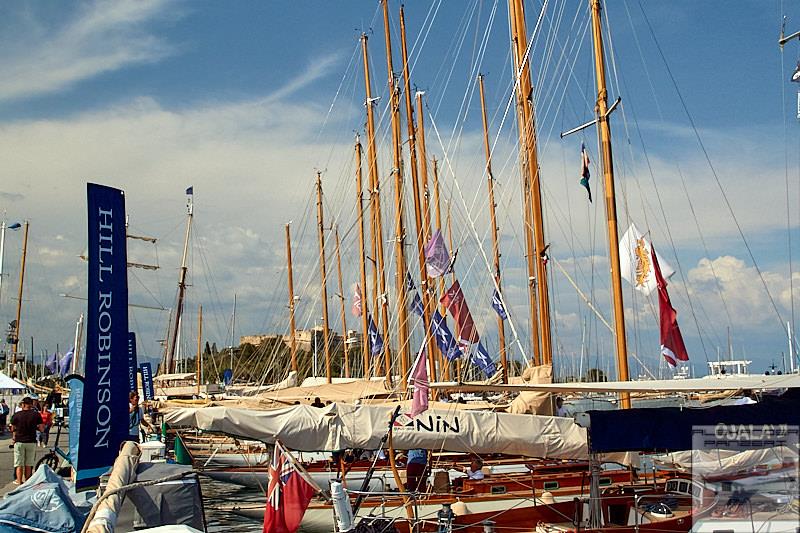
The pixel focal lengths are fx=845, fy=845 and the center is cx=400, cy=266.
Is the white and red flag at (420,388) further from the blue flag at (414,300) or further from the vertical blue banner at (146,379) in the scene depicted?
the vertical blue banner at (146,379)

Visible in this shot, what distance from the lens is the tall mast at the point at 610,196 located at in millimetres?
17375

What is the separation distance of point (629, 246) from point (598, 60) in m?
4.25

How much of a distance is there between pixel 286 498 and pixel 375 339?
1100 inches

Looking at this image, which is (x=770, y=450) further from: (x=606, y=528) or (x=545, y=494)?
(x=545, y=494)

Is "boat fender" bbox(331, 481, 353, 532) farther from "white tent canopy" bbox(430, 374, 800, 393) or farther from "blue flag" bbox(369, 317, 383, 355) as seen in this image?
"blue flag" bbox(369, 317, 383, 355)

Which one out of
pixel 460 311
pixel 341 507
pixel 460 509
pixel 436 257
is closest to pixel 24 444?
pixel 460 509

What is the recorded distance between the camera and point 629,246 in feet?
61.9

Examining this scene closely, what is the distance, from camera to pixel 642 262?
18562mm

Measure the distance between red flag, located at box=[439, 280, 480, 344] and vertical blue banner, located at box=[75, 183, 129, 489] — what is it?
14595 mm

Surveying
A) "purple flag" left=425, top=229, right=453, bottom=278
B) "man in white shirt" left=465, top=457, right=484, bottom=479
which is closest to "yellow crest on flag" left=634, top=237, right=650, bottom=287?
"man in white shirt" left=465, top=457, right=484, bottom=479

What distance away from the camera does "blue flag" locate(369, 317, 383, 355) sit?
38156 mm

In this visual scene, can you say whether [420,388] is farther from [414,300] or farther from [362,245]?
[362,245]

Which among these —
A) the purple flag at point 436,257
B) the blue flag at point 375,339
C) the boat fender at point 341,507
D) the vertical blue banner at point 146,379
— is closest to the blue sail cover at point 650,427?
the boat fender at point 341,507

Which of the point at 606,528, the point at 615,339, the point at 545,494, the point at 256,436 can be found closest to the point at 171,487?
the point at 256,436
